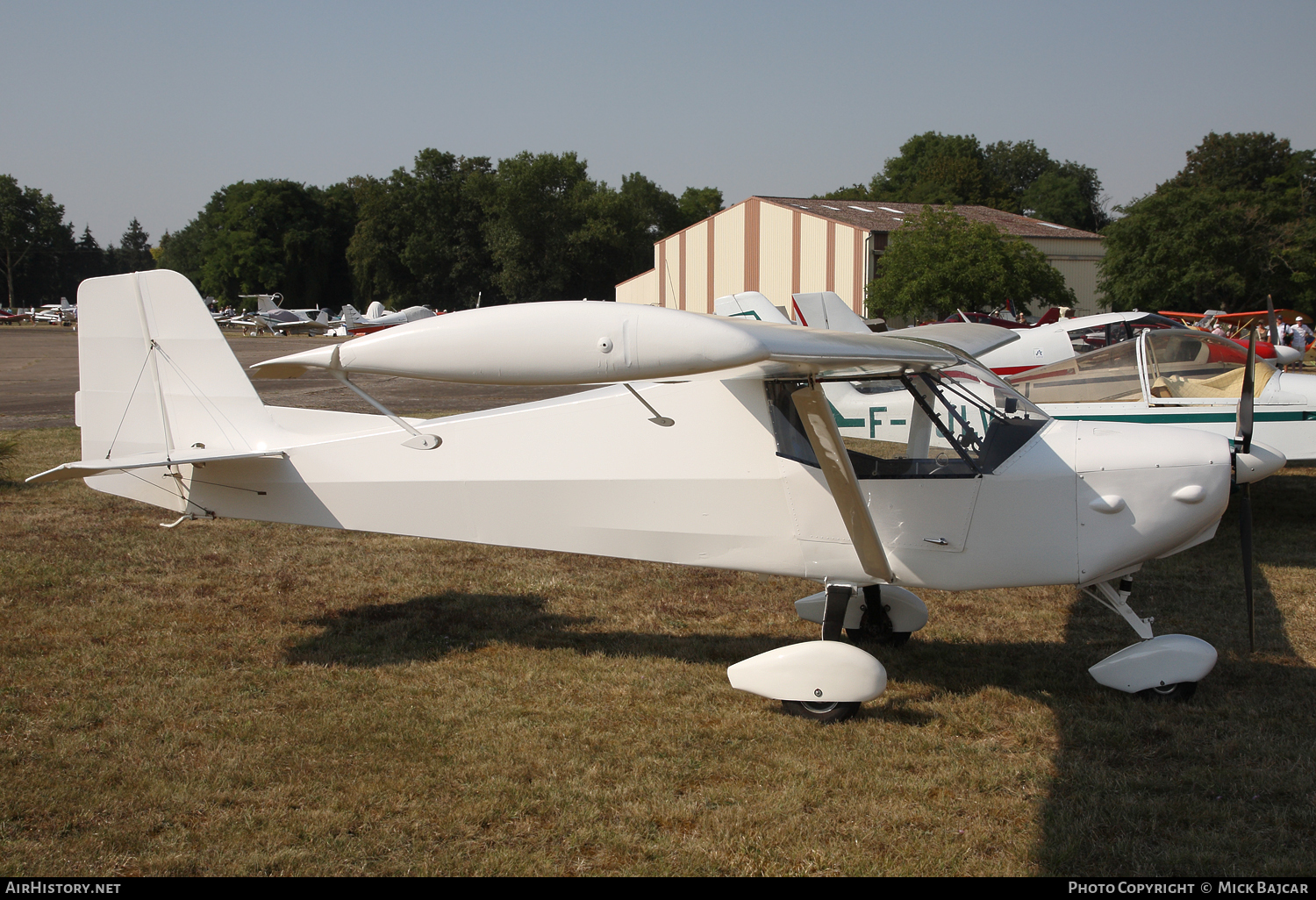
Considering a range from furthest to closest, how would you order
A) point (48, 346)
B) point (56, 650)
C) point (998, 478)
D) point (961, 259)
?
point (48, 346) < point (961, 259) < point (56, 650) < point (998, 478)

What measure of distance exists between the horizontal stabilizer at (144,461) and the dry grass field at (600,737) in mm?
1130

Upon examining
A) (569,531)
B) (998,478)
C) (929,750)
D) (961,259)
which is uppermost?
(961,259)

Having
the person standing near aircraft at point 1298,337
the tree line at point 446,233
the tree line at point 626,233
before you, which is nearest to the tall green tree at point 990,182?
the tree line at point 626,233

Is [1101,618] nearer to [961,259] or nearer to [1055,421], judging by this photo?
Answer: [1055,421]

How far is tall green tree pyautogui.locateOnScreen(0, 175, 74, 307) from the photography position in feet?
343

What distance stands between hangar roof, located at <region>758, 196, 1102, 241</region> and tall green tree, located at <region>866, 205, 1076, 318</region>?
489 cm

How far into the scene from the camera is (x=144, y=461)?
16.0 feet

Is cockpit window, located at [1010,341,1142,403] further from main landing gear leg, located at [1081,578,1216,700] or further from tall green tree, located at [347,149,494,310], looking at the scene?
tall green tree, located at [347,149,494,310]

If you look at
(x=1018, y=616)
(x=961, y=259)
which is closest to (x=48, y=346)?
(x=961, y=259)

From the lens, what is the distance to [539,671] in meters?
5.25

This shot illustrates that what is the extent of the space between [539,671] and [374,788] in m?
1.52

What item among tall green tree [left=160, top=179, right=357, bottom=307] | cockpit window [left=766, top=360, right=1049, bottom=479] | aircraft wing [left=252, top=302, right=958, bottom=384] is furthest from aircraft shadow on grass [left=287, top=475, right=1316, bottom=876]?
tall green tree [left=160, top=179, right=357, bottom=307]

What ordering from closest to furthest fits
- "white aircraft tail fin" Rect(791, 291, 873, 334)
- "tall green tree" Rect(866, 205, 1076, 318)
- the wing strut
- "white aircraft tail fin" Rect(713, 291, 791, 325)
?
the wing strut
"white aircraft tail fin" Rect(713, 291, 791, 325)
"white aircraft tail fin" Rect(791, 291, 873, 334)
"tall green tree" Rect(866, 205, 1076, 318)

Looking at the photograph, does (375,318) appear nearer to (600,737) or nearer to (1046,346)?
(1046,346)
